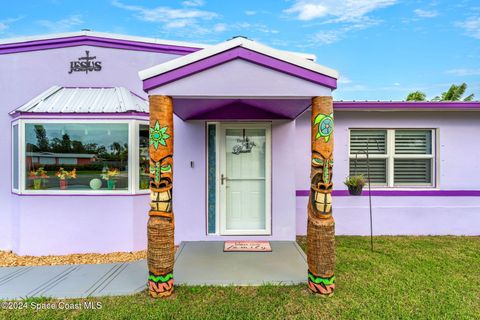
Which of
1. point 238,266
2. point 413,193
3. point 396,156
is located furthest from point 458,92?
point 238,266

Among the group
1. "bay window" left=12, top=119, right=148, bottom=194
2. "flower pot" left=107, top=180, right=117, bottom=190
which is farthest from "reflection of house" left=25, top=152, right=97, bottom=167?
"flower pot" left=107, top=180, right=117, bottom=190

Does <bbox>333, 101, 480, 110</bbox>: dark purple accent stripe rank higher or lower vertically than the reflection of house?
higher

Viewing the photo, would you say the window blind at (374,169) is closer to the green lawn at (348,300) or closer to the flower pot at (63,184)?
the green lawn at (348,300)

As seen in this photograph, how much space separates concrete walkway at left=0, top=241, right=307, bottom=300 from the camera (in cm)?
388

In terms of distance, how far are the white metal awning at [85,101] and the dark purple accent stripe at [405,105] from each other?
4.18m

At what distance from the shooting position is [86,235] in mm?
5398

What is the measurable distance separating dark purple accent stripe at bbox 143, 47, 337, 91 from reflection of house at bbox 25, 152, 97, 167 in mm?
2786

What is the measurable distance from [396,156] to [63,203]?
7.12 meters

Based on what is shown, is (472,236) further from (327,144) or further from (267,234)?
(327,144)

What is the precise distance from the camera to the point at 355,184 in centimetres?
641

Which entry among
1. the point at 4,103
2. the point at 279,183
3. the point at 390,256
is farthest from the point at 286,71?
the point at 4,103

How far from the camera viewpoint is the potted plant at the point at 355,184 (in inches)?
252

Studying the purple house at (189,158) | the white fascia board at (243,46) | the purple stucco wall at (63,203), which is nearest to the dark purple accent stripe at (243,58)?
the white fascia board at (243,46)

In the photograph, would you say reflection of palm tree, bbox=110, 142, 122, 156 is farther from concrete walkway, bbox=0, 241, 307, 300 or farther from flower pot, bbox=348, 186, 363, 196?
flower pot, bbox=348, 186, 363, 196
